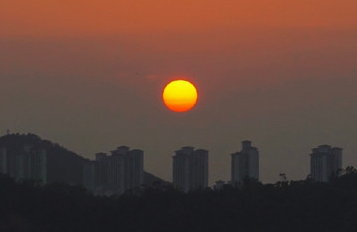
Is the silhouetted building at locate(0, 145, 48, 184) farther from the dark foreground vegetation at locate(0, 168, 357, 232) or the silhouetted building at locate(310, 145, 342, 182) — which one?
the dark foreground vegetation at locate(0, 168, 357, 232)

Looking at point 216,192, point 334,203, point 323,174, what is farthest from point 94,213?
point 323,174

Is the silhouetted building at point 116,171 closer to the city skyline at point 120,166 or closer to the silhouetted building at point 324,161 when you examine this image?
the city skyline at point 120,166

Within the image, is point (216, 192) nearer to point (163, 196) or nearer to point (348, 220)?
point (163, 196)

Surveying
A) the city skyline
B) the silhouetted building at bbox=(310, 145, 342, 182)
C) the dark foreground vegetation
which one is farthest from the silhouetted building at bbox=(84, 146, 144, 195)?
the dark foreground vegetation

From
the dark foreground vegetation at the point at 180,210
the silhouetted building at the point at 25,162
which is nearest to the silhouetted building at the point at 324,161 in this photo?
the silhouetted building at the point at 25,162

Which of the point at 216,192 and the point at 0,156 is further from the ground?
the point at 0,156
